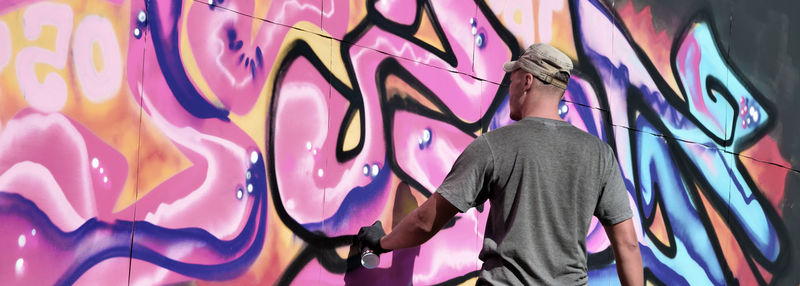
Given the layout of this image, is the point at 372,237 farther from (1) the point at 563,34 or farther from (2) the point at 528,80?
(1) the point at 563,34

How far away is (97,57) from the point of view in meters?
3.81

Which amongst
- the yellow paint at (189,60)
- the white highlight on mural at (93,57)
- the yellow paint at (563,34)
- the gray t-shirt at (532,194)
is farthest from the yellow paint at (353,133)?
the yellow paint at (563,34)

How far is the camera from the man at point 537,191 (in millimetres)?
3605

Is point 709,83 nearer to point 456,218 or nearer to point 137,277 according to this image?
point 456,218

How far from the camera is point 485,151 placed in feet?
12.0

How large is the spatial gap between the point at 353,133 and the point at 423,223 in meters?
0.98

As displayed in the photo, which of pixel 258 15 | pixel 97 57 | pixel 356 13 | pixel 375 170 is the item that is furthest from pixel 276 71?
pixel 97 57

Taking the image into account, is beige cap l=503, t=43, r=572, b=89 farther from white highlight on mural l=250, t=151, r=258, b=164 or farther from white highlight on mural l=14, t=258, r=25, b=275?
white highlight on mural l=14, t=258, r=25, b=275

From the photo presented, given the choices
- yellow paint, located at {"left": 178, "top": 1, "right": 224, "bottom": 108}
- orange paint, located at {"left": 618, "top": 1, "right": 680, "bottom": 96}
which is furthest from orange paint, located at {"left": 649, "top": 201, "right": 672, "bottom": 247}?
yellow paint, located at {"left": 178, "top": 1, "right": 224, "bottom": 108}

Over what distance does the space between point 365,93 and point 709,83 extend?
305cm

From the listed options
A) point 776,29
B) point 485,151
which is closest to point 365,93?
point 485,151

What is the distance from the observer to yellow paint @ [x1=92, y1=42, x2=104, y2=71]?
12.5ft

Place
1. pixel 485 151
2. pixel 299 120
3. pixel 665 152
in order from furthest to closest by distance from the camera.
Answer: pixel 665 152
pixel 299 120
pixel 485 151

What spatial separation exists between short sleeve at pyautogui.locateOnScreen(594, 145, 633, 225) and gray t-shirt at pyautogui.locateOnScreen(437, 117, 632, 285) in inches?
2.4
